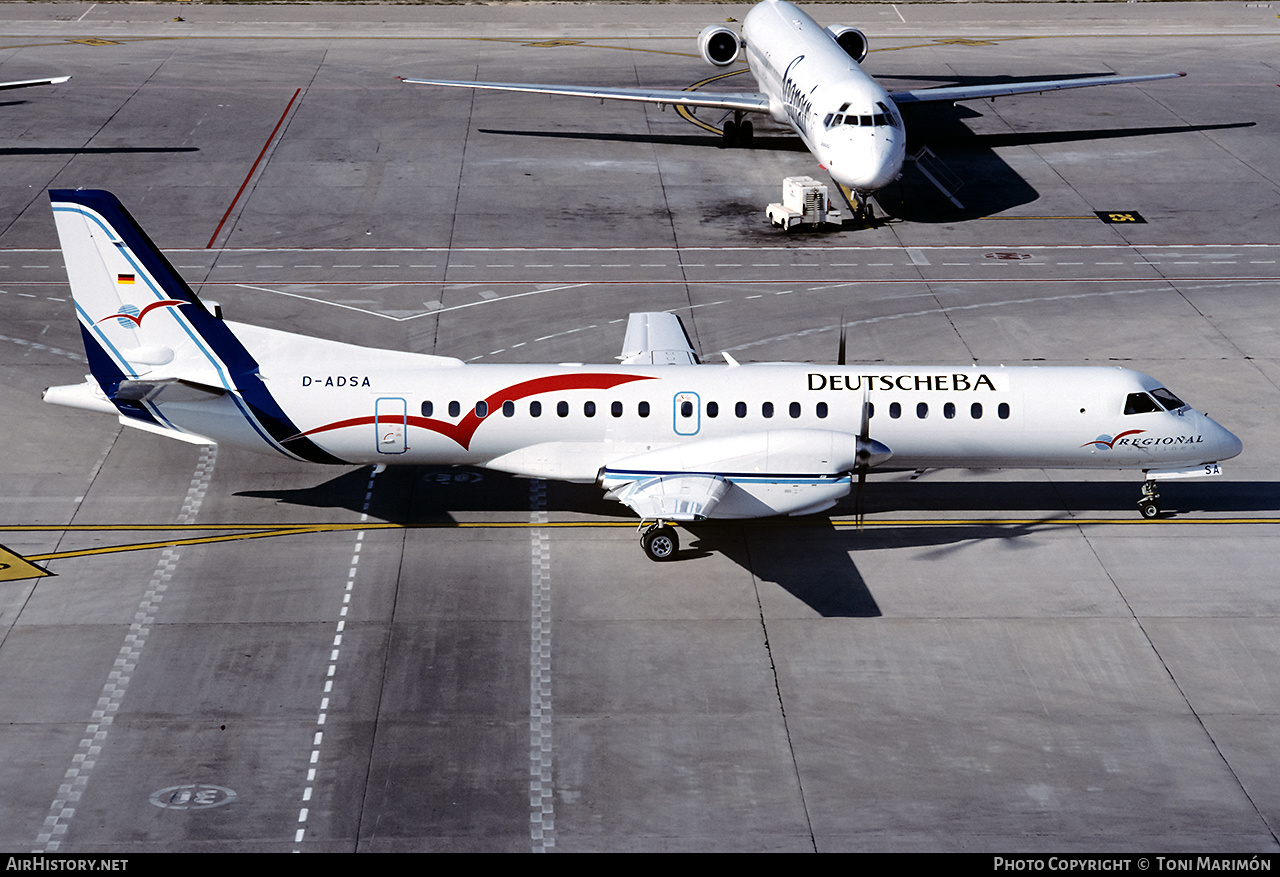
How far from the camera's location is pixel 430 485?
30516 mm

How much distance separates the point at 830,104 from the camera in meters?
45.9

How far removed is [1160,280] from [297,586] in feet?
98.9

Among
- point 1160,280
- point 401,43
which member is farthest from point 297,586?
point 401,43

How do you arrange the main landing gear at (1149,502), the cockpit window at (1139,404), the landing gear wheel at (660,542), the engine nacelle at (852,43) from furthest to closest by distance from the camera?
1. the engine nacelle at (852,43)
2. the main landing gear at (1149,502)
3. the cockpit window at (1139,404)
4. the landing gear wheel at (660,542)

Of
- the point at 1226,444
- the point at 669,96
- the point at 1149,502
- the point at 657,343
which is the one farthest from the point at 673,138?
the point at 1226,444

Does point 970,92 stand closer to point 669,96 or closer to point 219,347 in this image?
point 669,96

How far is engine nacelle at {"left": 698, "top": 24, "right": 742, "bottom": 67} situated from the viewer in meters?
57.2

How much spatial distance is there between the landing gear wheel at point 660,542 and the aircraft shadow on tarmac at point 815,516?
48cm

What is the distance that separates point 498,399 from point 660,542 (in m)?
4.69

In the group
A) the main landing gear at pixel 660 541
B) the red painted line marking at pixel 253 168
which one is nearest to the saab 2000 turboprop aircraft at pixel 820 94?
the red painted line marking at pixel 253 168

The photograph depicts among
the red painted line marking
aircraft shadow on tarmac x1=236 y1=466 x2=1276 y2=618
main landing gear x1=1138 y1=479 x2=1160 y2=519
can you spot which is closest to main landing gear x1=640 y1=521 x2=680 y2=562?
aircraft shadow on tarmac x1=236 y1=466 x2=1276 y2=618

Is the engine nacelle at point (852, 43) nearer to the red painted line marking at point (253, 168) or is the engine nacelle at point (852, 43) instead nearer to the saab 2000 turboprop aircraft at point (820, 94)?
the saab 2000 turboprop aircraft at point (820, 94)

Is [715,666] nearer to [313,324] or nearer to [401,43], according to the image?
[313,324]

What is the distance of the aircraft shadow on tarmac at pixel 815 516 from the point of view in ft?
90.5
